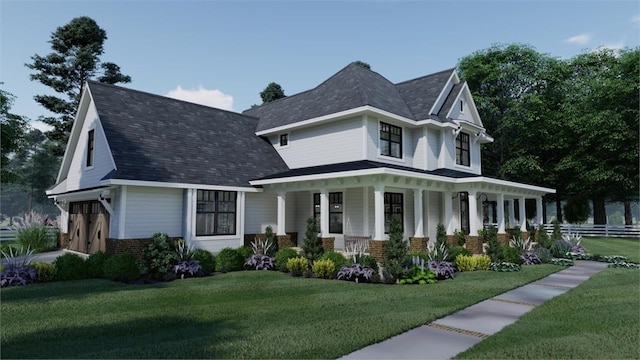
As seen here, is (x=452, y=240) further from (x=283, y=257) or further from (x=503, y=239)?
(x=283, y=257)

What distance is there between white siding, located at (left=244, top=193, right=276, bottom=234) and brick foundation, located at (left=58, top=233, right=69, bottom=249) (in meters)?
9.43

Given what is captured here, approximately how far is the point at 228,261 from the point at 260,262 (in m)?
1.20

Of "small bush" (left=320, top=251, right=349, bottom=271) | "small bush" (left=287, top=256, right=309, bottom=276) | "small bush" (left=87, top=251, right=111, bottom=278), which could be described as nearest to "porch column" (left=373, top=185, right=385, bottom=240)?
"small bush" (left=320, top=251, right=349, bottom=271)

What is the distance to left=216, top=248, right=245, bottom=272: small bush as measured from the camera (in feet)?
44.4

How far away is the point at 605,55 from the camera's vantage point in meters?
35.6

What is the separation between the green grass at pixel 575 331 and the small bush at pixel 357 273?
15.2 ft

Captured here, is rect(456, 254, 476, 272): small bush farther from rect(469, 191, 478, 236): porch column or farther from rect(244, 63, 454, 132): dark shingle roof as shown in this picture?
rect(244, 63, 454, 132): dark shingle roof

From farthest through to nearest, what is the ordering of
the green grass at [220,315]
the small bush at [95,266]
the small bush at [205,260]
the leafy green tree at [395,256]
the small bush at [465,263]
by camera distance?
the small bush at [465,263] < the small bush at [205,260] < the small bush at [95,266] < the leafy green tree at [395,256] < the green grass at [220,315]

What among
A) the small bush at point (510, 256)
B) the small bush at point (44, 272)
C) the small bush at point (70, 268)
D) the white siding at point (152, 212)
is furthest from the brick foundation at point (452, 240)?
the small bush at point (44, 272)

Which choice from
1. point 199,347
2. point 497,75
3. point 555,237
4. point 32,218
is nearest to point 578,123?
point 497,75

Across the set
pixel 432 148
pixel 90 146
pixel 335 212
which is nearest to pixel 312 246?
pixel 335 212

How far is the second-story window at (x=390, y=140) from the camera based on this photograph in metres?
17.8

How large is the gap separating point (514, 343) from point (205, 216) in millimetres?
12554

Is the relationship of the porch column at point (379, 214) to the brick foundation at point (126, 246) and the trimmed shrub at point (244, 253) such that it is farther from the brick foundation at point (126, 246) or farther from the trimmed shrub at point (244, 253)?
the brick foundation at point (126, 246)
